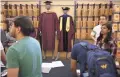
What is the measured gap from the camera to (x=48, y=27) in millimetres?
6152

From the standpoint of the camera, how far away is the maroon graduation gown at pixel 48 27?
6129 mm

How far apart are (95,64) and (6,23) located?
4259 mm

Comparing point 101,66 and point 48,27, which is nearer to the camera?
point 101,66

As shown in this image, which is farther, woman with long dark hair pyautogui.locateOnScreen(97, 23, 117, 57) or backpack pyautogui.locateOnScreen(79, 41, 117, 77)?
woman with long dark hair pyautogui.locateOnScreen(97, 23, 117, 57)

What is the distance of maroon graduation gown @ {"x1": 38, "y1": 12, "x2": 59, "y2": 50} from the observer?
20.1 ft

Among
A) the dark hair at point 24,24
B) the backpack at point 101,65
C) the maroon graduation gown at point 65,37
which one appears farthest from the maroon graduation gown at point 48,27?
the dark hair at point 24,24

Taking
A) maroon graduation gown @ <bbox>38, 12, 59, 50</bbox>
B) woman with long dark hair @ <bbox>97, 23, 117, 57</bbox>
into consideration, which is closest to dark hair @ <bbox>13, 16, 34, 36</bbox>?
woman with long dark hair @ <bbox>97, 23, 117, 57</bbox>

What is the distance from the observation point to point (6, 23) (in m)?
6.24

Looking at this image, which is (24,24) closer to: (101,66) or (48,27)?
(101,66)

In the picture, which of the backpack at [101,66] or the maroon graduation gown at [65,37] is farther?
the maroon graduation gown at [65,37]

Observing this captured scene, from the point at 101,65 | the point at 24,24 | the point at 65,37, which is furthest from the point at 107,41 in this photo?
the point at 65,37

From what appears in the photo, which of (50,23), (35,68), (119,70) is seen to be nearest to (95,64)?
(119,70)

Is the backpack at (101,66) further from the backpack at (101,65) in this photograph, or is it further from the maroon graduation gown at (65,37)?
the maroon graduation gown at (65,37)

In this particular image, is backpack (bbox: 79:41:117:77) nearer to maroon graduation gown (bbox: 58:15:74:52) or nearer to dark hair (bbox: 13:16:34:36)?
dark hair (bbox: 13:16:34:36)
